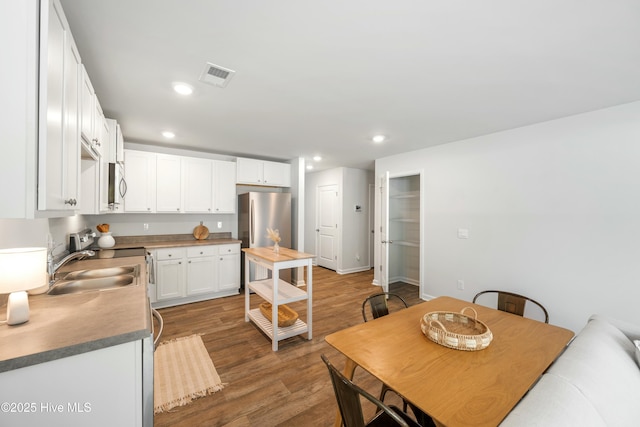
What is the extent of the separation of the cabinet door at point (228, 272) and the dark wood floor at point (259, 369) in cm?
23

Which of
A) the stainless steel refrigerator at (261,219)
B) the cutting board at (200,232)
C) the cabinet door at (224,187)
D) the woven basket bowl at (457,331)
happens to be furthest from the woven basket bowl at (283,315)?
the cabinet door at (224,187)

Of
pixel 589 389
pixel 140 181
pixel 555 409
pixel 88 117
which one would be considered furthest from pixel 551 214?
pixel 140 181

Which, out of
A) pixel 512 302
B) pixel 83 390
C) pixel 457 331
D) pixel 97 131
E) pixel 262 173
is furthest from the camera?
pixel 262 173

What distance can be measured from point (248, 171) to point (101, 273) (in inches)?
106

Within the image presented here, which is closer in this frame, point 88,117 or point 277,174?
point 88,117

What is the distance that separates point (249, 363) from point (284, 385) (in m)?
0.46

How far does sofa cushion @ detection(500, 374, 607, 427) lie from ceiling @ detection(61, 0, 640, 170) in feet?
5.67

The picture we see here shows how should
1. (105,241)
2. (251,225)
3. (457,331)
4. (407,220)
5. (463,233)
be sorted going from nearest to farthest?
(457,331), (105,241), (463,233), (251,225), (407,220)

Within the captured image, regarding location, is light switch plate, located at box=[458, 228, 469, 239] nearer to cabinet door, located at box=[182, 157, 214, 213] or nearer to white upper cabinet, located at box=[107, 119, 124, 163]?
cabinet door, located at box=[182, 157, 214, 213]

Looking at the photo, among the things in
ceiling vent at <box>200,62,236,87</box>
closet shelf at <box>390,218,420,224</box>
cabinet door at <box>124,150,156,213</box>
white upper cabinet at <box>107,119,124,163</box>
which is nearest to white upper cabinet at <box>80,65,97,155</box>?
ceiling vent at <box>200,62,236,87</box>

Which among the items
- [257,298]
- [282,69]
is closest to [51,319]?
[282,69]

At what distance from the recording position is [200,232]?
4.25 m

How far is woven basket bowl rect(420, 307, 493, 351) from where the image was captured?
4.30 feet

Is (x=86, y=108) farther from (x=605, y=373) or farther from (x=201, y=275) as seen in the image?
(x=605, y=373)
